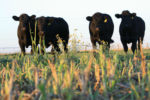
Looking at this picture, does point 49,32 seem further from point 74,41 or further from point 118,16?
point 74,41

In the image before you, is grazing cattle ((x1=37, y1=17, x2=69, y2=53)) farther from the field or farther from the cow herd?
the field

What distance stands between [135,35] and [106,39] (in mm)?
1552

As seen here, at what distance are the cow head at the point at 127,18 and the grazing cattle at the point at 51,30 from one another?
316cm

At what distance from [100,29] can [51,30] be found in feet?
8.50

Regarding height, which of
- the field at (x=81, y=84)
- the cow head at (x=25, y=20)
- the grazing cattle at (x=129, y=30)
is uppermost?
the cow head at (x=25, y=20)

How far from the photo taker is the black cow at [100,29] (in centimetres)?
1150

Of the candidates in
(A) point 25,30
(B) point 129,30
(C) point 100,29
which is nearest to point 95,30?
(C) point 100,29

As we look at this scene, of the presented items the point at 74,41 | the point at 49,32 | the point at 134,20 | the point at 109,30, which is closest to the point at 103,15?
Answer: the point at 109,30

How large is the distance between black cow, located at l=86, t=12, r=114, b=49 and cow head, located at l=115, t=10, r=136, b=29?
2.39 ft

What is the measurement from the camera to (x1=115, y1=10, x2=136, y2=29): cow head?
38.3 feet

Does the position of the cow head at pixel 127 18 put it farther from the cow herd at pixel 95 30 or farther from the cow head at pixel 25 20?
the cow head at pixel 25 20

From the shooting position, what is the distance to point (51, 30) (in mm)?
12102

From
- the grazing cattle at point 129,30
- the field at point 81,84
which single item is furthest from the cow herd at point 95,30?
the field at point 81,84

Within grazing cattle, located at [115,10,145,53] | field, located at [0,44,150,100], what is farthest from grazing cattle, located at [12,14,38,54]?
field, located at [0,44,150,100]
